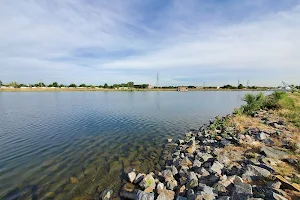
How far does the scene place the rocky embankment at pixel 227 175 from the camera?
5.41m

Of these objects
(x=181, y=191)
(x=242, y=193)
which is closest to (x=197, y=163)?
(x=181, y=191)

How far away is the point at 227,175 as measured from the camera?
730 centimetres

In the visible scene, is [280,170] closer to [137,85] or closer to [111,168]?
[111,168]

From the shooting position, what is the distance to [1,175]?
8336 millimetres

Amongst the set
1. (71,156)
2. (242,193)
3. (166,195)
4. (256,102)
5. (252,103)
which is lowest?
(71,156)

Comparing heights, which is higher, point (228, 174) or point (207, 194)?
point (207, 194)

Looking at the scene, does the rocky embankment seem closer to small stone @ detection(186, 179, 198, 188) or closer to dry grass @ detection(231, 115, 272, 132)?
small stone @ detection(186, 179, 198, 188)

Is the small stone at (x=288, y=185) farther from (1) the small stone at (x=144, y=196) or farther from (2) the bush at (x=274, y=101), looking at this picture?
(2) the bush at (x=274, y=101)

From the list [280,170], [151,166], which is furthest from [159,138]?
[280,170]

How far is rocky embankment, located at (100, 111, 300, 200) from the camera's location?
5.41 meters

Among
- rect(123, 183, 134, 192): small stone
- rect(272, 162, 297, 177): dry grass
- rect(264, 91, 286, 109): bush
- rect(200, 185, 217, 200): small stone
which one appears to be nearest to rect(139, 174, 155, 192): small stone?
rect(123, 183, 134, 192): small stone

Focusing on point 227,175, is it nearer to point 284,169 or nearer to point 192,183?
point 192,183

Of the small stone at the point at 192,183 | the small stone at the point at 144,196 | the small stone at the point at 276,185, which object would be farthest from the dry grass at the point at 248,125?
the small stone at the point at 144,196

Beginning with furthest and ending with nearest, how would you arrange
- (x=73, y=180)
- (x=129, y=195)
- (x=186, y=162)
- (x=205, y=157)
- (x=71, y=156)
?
(x=71, y=156), (x=205, y=157), (x=186, y=162), (x=73, y=180), (x=129, y=195)
